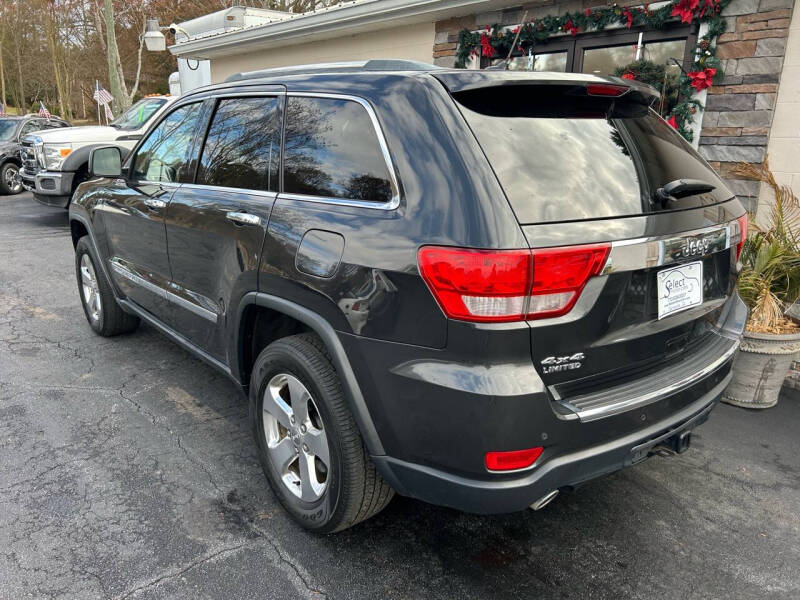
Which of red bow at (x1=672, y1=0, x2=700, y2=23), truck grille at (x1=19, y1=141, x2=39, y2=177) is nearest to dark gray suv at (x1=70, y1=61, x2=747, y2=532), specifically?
red bow at (x1=672, y1=0, x2=700, y2=23)

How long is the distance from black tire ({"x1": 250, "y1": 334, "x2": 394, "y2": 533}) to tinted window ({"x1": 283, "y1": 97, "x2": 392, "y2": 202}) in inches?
24.5

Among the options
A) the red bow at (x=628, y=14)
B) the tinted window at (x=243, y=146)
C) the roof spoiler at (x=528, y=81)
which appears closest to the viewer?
the roof spoiler at (x=528, y=81)

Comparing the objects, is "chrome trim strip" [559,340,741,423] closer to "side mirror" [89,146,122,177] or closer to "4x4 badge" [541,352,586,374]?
"4x4 badge" [541,352,586,374]

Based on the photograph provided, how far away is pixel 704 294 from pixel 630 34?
14.1ft

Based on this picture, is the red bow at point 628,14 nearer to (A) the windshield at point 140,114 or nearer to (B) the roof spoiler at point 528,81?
(B) the roof spoiler at point 528,81

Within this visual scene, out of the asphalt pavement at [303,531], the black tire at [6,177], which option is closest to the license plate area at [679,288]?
the asphalt pavement at [303,531]

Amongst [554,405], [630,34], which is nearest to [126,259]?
[554,405]

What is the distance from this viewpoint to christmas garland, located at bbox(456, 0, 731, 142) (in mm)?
5082

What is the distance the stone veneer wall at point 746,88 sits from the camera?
475 centimetres

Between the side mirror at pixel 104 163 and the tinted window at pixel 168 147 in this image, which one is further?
the side mirror at pixel 104 163

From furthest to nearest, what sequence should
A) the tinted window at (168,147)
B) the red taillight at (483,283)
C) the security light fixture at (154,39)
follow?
the security light fixture at (154,39) < the tinted window at (168,147) < the red taillight at (483,283)

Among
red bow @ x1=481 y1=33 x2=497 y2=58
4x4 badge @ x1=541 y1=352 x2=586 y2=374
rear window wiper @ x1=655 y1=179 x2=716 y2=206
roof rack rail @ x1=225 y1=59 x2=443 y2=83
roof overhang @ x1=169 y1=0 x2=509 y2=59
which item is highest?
roof overhang @ x1=169 y1=0 x2=509 y2=59

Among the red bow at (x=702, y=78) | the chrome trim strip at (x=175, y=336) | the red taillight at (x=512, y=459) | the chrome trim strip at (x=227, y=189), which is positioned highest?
the red bow at (x=702, y=78)

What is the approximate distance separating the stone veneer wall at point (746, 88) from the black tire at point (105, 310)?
16.6 feet
